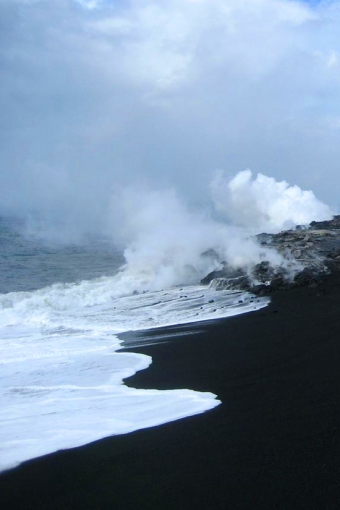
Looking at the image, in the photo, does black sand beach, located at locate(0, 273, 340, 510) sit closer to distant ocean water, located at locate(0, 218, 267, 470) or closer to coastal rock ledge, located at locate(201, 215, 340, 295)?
distant ocean water, located at locate(0, 218, 267, 470)

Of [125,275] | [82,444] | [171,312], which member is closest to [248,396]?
[82,444]

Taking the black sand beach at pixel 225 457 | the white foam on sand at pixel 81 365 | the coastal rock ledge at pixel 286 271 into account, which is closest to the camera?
the black sand beach at pixel 225 457

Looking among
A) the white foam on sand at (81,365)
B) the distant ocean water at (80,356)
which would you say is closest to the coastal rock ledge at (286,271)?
the distant ocean water at (80,356)

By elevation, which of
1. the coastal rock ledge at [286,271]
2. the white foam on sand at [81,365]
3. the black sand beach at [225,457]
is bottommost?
the black sand beach at [225,457]

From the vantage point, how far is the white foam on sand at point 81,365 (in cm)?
870

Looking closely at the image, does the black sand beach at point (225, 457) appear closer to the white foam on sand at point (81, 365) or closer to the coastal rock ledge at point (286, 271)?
the white foam on sand at point (81, 365)

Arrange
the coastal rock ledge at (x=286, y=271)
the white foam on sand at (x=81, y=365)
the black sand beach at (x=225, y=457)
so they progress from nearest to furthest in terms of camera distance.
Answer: the black sand beach at (x=225, y=457)
the white foam on sand at (x=81, y=365)
the coastal rock ledge at (x=286, y=271)

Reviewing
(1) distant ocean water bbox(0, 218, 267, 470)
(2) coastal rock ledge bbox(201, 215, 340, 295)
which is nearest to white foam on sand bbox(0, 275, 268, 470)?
(1) distant ocean water bbox(0, 218, 267, 470)

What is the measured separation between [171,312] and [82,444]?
12.3 m

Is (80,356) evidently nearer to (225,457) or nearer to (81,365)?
(81,365)

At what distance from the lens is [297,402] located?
28.8 ft

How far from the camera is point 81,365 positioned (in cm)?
1354

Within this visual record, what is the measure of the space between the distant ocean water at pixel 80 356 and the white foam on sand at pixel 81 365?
0.02m

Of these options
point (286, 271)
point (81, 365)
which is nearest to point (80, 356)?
point (81, 365)
